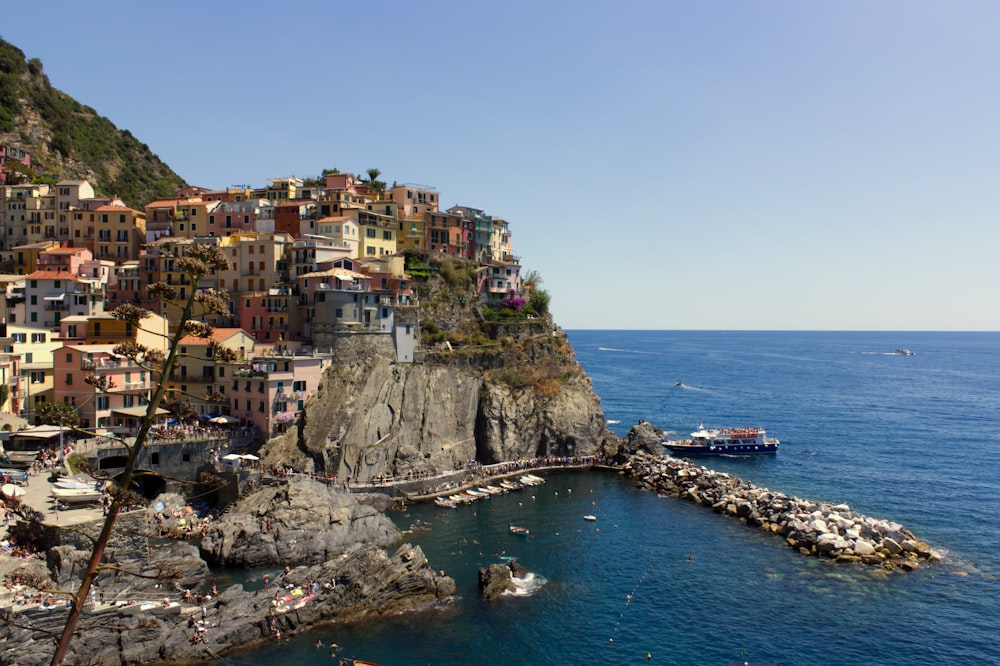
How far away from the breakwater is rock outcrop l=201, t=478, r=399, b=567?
29306 mm

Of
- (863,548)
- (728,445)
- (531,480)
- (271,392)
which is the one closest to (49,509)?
(271,392)

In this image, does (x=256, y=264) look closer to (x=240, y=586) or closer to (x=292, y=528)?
(x=292, y=528)

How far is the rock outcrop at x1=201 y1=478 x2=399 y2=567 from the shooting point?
1893 inches

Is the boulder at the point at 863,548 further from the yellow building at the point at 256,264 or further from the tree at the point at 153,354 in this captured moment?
the yellow building at the point at 256,264

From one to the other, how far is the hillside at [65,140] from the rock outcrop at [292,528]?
7615 centimetres

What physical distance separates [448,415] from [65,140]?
84487mm

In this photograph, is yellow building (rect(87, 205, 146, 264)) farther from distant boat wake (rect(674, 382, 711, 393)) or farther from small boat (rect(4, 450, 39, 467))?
distant boat wake (rect(674, 382, 711, 393))

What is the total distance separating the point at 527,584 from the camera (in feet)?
152

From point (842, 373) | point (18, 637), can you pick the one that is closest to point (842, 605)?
point (18, 637)

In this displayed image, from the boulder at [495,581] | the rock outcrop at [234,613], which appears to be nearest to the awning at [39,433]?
the rock outcrop at [234,613]

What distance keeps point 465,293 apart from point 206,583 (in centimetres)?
5063

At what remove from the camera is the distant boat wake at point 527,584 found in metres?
44.9

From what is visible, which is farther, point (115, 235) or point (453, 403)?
point (115, 235)

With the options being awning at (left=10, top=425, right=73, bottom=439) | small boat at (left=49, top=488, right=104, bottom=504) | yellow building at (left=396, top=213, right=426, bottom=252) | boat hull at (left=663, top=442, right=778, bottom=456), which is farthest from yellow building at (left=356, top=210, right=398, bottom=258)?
small boat at (left=49, top=488, right=104, bottom=504)
